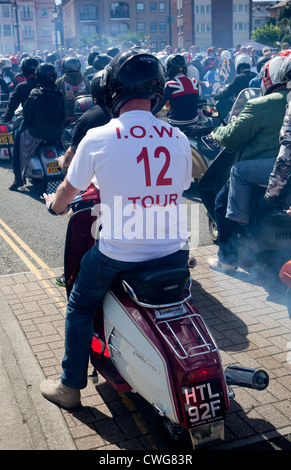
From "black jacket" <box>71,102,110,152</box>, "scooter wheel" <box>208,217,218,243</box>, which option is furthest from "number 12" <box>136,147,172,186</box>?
"scooter wheel" <box>208,217,218,243</box>

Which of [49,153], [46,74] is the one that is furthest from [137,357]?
[49,153]

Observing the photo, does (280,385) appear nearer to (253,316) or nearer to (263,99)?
(253,316)

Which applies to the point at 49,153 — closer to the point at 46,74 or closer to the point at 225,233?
the point at 46,74

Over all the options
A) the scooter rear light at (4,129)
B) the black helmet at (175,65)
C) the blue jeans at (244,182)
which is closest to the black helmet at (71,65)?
the scooter rear light at (4,129)

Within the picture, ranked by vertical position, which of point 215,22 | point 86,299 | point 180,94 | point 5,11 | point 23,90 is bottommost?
point 86,299

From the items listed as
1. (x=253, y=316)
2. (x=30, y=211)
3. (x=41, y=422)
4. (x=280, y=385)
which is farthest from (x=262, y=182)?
(x=30, y=211)

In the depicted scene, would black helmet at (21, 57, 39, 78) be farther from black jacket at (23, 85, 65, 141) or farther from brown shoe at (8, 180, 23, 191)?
brown shoe at (8, 180, 23, 191)

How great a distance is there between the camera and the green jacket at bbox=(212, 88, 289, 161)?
6.00m

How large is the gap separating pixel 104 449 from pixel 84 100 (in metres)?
5.47

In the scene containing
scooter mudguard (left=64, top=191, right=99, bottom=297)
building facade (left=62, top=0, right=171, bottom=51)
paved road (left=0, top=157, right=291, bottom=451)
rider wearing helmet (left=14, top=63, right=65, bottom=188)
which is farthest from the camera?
building facade (left=62, top=0, right=171, bottom=51)

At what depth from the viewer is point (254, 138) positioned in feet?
20.5

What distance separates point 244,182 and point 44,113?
478 cm

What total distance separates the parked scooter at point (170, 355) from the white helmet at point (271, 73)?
3294mm

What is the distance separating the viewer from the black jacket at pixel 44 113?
9805 mm
